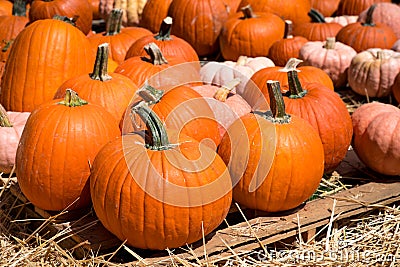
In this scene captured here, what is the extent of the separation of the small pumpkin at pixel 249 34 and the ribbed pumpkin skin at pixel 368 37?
0.61m

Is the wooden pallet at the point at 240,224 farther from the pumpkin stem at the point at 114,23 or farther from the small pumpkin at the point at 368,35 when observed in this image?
the small pumpkin at the point at 368,35

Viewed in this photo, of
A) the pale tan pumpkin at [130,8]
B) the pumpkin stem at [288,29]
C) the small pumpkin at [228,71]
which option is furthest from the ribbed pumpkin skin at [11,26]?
the pumpkin stem at [288,29]

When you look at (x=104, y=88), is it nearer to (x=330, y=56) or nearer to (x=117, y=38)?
(x=117, y=38)

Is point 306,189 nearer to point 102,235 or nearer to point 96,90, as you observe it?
point 102,235

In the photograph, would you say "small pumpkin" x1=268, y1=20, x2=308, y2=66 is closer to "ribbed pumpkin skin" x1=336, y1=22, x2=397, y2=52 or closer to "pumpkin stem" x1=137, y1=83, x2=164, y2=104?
"ribbed pumpkin skin" x1=336, y1=22, x2=397, y2=52

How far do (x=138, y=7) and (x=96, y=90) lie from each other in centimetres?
315

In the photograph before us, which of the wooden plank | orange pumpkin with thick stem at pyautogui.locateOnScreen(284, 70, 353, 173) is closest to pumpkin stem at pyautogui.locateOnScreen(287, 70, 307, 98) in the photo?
orange pumpkin with thick stem at pyautogui.locateOnScreen(284, 70, 353, 173)

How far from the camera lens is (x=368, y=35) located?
534cm

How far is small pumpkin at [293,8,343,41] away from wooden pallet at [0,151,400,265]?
238 centimetres

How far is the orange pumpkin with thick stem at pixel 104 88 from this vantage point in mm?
3309

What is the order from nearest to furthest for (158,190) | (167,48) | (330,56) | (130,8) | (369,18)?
(158,190)
(167,48)
(330,56)
(369,18)
(130,8)

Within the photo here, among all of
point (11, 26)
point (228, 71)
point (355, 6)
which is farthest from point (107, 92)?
point (355, 6)

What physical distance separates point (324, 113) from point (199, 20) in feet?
7.83

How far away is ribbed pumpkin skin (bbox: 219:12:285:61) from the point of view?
5.18m
